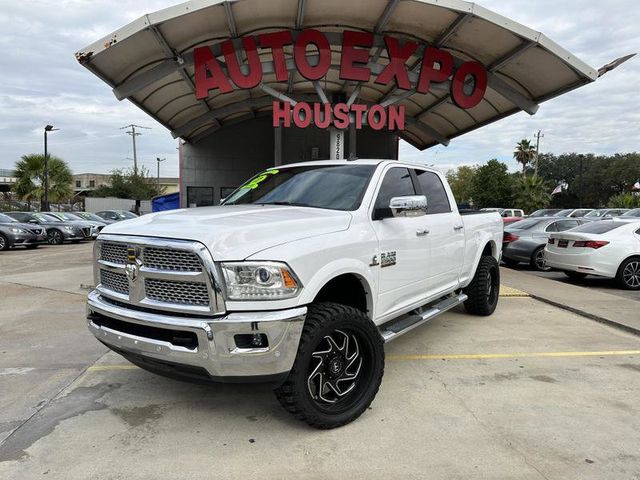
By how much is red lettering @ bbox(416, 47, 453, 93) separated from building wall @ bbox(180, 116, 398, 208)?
10.6 metres

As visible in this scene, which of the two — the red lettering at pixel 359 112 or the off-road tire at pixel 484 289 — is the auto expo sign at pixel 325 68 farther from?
the off-road tire at pixel 484 289

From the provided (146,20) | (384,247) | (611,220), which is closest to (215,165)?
(146,20)

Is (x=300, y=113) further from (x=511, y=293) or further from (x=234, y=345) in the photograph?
(x=234, y=345)

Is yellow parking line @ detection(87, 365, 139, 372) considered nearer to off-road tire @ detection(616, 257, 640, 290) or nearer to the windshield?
the windshield

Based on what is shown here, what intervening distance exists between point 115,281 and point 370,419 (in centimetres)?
211

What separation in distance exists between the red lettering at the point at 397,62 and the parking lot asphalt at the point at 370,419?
27.6 feet

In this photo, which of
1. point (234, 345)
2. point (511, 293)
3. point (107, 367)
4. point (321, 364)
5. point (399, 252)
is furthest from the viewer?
point (511, 293)

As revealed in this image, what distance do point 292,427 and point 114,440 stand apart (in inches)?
47.1

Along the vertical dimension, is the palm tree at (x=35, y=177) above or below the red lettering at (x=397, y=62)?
below

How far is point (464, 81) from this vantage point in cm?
1266

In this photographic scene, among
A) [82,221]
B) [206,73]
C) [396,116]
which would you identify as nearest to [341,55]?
[396,116]

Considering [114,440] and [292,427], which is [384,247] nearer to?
[292,427]

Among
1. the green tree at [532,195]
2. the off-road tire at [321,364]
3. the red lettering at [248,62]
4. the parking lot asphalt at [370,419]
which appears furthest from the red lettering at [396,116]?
the green tree at [532,195]

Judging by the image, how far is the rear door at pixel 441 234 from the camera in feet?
15.9
